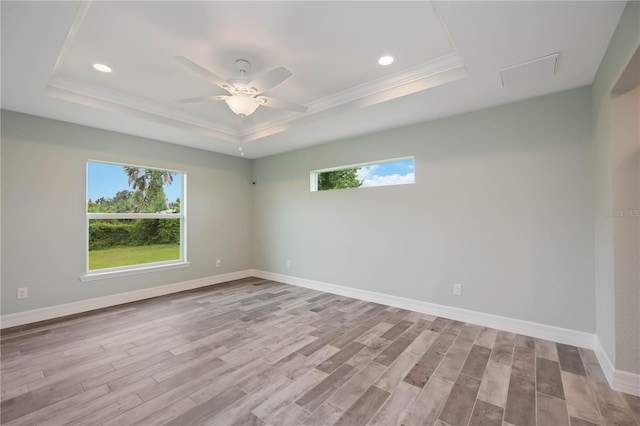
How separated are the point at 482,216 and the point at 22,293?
5.47 meters

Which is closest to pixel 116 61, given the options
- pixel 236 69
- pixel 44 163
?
pixel 236 69

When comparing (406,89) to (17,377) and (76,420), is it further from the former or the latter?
(17,377)

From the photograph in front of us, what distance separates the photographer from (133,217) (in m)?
4.30

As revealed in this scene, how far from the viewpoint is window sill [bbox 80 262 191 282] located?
3.80 m

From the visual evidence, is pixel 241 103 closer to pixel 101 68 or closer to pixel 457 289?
pixel 101 68

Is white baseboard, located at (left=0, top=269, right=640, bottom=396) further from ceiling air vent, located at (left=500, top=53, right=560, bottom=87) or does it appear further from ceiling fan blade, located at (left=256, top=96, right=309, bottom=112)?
ceiling fan blade, located at (left=256, top=96, right=309, bottom=112)

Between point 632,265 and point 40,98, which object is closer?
point 632,265

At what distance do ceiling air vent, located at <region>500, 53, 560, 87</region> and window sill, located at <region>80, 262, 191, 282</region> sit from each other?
509cm

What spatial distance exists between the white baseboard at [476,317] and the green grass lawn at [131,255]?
2.53m

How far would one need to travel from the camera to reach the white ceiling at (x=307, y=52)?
1.87 meters

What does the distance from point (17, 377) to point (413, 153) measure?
445 cm

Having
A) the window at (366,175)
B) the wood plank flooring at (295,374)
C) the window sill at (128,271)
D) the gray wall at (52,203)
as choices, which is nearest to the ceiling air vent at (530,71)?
the window at (366,175)

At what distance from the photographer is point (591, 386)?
80.0 inches

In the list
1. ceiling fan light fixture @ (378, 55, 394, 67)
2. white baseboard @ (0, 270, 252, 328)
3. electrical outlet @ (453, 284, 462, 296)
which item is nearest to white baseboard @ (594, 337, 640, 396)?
electrical outlet @ (453, 284, 462, 296)
